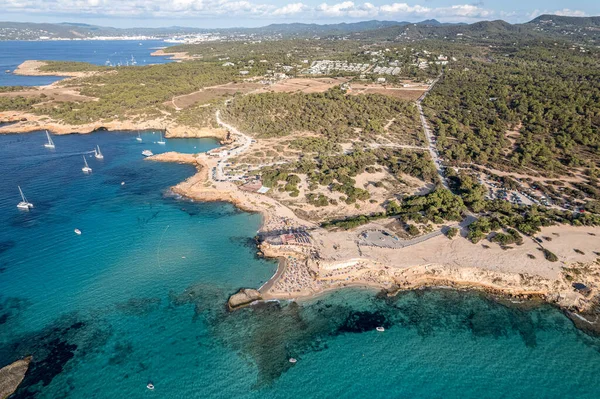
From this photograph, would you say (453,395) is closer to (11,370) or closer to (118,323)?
(118,323)

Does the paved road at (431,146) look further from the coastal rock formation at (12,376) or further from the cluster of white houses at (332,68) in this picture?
the coastal rock formation at (12,376)

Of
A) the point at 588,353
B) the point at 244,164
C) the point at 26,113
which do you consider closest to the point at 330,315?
the point at 588,353

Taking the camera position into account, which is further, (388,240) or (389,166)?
(389,166)

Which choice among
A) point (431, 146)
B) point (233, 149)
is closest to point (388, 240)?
point (431, 146)

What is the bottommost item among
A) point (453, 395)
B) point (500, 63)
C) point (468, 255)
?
point (453, 395)

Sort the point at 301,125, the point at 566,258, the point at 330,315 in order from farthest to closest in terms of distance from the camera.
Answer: the point at 301,125, the point at 566,258, the point at 330,315

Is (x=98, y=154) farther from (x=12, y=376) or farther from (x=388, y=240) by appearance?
(x=388, y=240)

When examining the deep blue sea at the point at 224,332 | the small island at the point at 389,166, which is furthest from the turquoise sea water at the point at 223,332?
the small island at the point at 389,166

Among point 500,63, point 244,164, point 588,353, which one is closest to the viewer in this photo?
point 588,353
